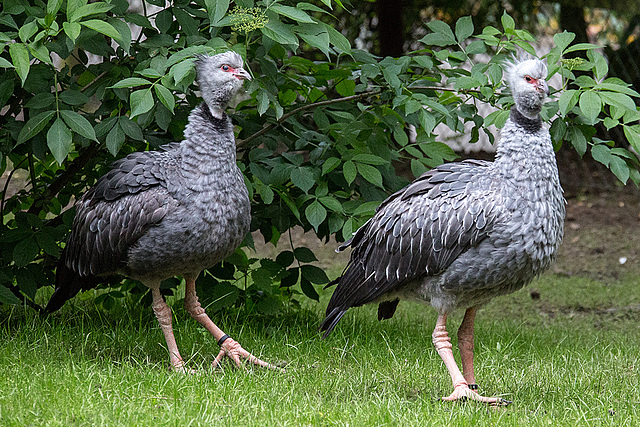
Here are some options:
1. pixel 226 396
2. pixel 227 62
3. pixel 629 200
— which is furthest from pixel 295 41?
pixel 629 200

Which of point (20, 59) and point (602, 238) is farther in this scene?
point (602, 238)

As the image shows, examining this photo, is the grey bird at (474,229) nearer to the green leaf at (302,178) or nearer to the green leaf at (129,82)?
the green leaf at (302,178)

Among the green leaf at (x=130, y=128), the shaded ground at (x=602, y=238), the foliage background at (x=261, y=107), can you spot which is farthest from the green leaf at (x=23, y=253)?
the shaded ground at (x=602, y=238)

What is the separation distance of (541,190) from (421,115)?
0.80m

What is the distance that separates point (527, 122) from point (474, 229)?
0.61m

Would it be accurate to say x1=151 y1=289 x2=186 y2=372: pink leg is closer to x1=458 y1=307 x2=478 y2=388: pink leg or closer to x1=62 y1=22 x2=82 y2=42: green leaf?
x1=458 y1=307 x2=478 y2=388: pink leg

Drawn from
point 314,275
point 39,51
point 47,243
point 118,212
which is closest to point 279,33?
point 39,51

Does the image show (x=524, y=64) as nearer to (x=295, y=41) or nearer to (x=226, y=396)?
(x=295, y=41)

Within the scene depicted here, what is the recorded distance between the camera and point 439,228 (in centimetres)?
377

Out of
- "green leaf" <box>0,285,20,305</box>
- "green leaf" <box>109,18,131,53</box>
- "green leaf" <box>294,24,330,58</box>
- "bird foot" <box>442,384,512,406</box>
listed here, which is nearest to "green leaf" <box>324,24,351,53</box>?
"green leaf" <box>294,24,330,58</box>

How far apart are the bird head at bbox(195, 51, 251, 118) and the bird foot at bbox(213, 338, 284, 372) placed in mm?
1320

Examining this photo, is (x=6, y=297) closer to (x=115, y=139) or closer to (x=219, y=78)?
(x=115, y=139)

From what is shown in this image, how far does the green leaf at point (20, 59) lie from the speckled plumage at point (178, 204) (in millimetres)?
1015

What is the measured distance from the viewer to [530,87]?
3.76 metres
